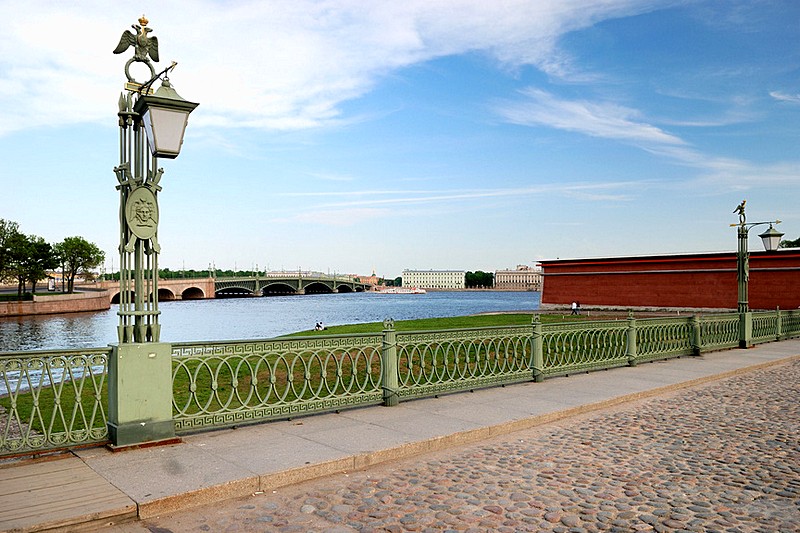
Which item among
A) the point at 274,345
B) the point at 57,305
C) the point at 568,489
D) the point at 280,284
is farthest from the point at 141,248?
the point at 280,284

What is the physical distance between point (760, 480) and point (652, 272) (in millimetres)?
44475

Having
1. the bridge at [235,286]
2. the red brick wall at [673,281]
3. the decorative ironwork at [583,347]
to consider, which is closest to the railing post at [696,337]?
the decorative ironwork at [583,347]

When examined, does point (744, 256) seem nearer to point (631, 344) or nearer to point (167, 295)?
point (631, 344)

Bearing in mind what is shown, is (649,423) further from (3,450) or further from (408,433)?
(3,450)

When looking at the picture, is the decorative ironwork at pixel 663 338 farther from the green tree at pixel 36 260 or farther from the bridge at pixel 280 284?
the bridge at pixel 280 284

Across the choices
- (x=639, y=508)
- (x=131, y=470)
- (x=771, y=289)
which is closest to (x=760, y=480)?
(x=639, y=508)

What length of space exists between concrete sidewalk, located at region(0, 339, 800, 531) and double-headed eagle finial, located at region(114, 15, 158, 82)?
13.9 ft

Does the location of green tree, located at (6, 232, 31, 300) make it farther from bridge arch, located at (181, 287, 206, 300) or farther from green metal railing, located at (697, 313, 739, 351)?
green metal railing, located at (697, 313, 739, 351)

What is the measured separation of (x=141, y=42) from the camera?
693 cm

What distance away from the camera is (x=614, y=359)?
45.8 feet

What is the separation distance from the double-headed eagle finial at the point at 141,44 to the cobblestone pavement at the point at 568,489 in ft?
16.0

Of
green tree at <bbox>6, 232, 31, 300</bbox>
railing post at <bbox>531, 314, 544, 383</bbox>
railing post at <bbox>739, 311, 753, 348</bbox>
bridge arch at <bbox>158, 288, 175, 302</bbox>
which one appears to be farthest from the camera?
bridge arch at <bbox>158, 288, 175, 302</bbox>

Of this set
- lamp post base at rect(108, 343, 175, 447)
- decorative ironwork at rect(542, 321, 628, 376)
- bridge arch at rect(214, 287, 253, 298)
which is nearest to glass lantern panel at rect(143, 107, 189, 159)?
lamp post base at rect(108, 343, 175, 447)

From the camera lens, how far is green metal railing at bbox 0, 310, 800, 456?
6.31m
